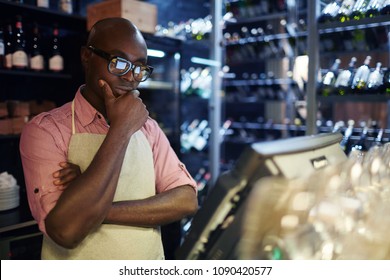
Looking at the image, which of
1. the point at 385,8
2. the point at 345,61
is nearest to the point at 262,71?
the point at 345,61

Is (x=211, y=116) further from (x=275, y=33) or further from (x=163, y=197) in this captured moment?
(x=163, y=197)

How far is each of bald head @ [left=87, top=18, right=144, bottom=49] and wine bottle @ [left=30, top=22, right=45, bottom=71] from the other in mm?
1567

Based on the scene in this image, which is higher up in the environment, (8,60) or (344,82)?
(8,60)

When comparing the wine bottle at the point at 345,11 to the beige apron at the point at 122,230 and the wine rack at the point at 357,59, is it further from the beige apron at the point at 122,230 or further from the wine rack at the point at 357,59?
the beige apron at the point at 122,230

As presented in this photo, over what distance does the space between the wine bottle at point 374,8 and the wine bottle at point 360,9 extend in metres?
0.03

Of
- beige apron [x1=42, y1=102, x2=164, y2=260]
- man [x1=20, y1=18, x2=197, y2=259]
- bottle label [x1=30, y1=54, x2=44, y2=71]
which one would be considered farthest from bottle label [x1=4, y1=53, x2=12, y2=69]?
beige apron [x1=42, y1=102, x2=164, y2=260]

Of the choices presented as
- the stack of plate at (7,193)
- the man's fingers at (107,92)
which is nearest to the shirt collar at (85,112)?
the man's fingers at (107,92)

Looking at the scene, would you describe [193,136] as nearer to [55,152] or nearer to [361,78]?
[361,78]

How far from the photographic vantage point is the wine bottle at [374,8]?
91.2 inches

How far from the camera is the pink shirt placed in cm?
108

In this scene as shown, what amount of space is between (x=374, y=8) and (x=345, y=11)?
199 mm

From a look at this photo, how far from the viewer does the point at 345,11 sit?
250 cm

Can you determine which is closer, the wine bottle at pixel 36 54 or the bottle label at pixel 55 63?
the wine bottle at pixel 36 54
